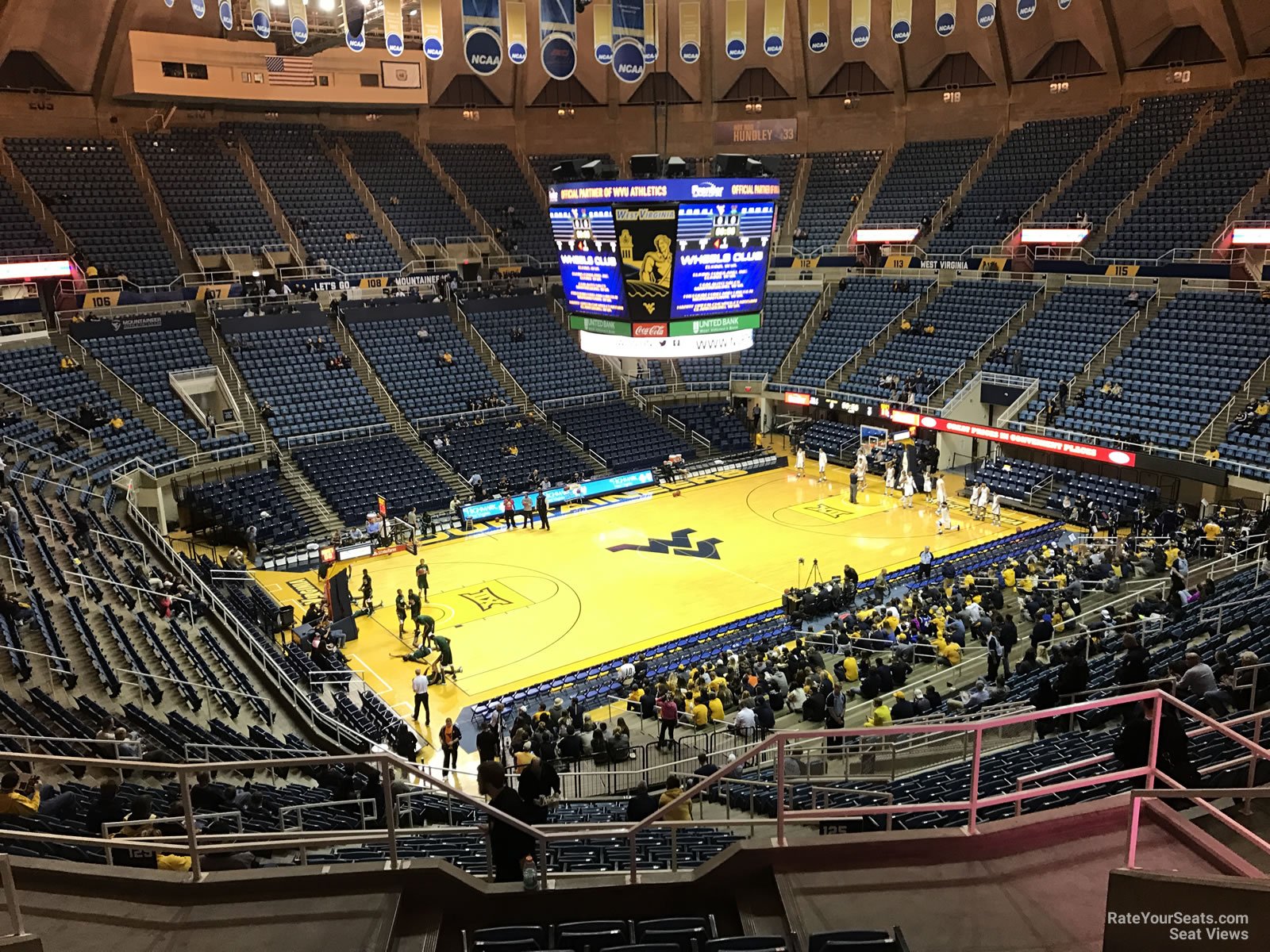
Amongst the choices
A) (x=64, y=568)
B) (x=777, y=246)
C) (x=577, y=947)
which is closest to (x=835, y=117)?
(x=777, y=246)

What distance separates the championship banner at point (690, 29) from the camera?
3547 centimetres

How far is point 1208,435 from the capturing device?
2898 centimetres

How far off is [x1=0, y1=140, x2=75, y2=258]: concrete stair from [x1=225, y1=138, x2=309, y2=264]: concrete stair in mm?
8521

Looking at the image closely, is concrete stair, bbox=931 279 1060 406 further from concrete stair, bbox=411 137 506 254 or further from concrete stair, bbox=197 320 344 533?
concrete stair, bbox=197 320 344 533

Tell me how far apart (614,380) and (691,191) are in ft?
68.0

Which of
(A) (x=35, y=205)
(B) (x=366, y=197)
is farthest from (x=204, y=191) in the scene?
(B) (x=366, y=197)

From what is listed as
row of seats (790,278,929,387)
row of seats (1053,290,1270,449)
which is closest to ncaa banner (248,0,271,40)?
row of seats (790,278,929,387)

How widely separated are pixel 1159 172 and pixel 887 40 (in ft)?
48.1

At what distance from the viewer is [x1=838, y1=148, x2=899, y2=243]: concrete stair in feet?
156

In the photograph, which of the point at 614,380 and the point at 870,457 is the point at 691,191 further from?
the point at 614,380

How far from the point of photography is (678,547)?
28781 millimetres

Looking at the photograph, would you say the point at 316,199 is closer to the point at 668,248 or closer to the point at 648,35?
the point at 648,35

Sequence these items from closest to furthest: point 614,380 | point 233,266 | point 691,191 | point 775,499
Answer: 1. point 691,191
2. point 775,499
3. point 233,266
4. point 614,380

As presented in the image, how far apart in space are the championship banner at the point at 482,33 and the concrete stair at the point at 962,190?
73.3ft
